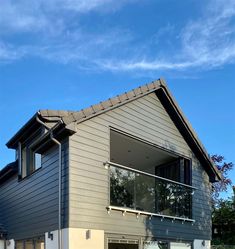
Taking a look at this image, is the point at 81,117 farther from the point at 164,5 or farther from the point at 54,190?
the point at 164,5

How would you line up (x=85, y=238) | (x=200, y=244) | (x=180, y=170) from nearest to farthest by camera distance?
(x=85, y=238) < (x=200, y=244) < (x=180, y=170)

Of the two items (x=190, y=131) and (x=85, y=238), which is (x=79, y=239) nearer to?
(x=85, y=238)

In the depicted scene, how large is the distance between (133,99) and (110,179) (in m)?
2.85

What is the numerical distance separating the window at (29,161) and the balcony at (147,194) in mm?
2457

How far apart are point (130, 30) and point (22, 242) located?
25.9ft

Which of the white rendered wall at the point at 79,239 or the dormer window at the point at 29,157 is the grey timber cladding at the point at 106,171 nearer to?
the white rendered wall at the point at 79,239

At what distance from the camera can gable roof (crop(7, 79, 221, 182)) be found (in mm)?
13498

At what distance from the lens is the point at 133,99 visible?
51.4ft

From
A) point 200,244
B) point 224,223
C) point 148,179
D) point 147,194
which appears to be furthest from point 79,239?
point 224,223

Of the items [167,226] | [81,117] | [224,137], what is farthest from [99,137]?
[224,137]

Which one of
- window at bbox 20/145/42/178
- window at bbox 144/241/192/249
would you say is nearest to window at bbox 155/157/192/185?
window at bbox 144/241/192/249

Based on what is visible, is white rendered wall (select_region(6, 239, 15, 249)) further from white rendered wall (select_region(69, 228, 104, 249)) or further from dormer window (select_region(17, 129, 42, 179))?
white rendered wall (select_region(69, 228, 104, 249))

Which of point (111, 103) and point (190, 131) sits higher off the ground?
point (111, 103)

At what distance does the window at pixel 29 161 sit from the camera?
15336 millimetres
